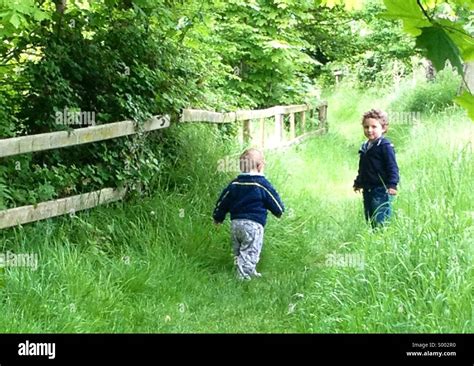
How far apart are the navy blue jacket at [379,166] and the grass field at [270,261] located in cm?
12

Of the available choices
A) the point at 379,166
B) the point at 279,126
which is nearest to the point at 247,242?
the point at 379,166

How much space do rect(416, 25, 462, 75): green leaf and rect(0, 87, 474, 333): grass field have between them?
1384 millimetres

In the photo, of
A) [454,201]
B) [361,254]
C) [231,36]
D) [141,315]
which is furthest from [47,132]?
[231,36]

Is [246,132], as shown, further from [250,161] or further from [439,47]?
[439,47]

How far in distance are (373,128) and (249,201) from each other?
934mm

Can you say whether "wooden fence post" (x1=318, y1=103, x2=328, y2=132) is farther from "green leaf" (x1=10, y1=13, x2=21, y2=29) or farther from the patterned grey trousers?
"green leaf" (x1=10, y1=13, x2=21, y2=29)

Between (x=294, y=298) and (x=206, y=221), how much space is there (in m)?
1.13

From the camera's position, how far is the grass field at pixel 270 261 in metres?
2.44

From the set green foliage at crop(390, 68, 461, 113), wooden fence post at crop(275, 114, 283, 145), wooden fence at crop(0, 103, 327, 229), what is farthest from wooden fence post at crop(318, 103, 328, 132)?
wooden fence at crop(0, 103, 327, 229)

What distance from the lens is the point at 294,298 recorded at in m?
3.14

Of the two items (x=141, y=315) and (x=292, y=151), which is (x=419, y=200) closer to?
(x=141, y=315)

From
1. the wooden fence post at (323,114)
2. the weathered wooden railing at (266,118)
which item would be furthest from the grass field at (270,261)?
the wooden fence post at (323,114)

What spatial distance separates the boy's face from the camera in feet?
13.6
